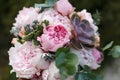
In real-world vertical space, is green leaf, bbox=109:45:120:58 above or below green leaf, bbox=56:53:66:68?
above

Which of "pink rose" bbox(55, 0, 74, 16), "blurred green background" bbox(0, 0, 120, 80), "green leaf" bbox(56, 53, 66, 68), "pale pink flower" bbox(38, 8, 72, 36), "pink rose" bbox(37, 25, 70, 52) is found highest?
"blurred green background" bbox(0, 0, 120, 80)

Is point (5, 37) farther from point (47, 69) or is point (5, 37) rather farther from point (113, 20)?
point (47, 69)

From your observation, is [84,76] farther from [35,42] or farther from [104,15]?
[104,15]

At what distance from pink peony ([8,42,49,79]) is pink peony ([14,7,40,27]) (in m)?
0.09

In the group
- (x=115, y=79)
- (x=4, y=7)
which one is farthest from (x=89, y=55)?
(x=4, y=7)

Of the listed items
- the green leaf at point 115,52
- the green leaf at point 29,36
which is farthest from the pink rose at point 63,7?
the green leaf at point 115,52

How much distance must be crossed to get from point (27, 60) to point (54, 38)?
0.46ft

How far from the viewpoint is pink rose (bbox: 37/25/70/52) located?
1.83m

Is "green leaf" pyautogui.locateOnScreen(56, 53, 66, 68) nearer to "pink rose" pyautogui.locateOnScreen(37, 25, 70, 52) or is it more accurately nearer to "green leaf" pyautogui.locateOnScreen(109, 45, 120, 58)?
"pink rose" pyautogui.locateOnScreen(37, 25, 70, 52)

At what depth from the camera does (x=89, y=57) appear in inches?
75.2

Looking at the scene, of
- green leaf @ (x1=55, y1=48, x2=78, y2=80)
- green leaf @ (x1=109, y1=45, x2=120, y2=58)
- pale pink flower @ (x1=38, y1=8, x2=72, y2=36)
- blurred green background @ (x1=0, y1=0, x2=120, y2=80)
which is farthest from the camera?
blurred green background @ (x1=0, y1=0, x2=120, y2=80)

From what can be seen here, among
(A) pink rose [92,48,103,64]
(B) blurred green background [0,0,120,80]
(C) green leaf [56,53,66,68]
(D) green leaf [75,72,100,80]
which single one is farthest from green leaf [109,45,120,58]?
(B) blurred green background [0,0,120,80]

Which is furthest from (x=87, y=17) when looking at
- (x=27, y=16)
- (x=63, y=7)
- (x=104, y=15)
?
(x=104, y=15)

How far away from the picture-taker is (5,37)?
5.69 meters
